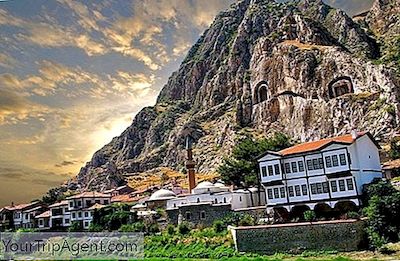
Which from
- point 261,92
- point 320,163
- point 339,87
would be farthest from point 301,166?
point 261,92

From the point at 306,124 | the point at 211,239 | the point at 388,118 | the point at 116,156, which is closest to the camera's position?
the point at 211,239

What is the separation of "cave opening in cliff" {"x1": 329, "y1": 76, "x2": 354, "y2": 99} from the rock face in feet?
0.30

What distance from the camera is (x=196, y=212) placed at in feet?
58.1

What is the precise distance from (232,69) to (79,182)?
85.9 feet

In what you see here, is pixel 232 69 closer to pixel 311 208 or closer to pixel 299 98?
pixel 299 98

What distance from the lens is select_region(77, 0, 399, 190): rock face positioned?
3650 centimetres

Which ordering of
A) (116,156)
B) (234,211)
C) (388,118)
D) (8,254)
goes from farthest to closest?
(116,156)
(388,118)
(234,211)
(8,254)

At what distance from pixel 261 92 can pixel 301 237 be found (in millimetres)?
35663

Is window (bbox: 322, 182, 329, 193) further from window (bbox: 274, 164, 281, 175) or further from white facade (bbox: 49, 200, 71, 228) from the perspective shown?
white facade (bbox: 49, 200, 71, 228)

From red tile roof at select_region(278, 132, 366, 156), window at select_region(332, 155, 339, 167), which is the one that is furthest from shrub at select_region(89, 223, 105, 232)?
window at select_region(332, 155, 339, 167)

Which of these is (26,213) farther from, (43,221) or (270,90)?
(270,90)

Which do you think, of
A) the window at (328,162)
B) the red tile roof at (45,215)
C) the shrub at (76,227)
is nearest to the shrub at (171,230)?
the window at (328,162)

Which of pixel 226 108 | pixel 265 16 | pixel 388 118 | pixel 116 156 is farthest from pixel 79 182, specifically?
pixel 388 118

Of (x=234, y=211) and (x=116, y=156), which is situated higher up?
(x=116, y=156)
